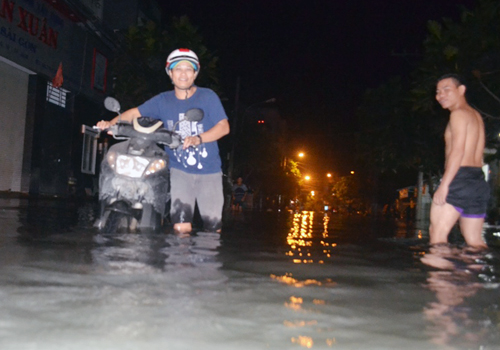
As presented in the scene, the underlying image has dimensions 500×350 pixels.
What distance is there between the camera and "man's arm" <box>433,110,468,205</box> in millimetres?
6223

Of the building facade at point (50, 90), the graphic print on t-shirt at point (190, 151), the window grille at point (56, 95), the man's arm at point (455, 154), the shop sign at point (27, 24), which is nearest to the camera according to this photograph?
the man's arm at point (455, 154)

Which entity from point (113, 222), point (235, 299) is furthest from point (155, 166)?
point (235, 299)

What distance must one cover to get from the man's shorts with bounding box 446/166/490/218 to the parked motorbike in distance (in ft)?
8.49

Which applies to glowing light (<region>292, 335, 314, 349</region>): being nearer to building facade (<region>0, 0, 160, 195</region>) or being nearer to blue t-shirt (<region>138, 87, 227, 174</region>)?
blue t-shirt (<region>138, 87, 227, 174</region>)

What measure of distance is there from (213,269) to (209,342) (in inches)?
74.5

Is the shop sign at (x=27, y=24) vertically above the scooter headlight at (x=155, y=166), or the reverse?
the shop sign at (x=27, y=24)

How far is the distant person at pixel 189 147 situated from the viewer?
6.94 m

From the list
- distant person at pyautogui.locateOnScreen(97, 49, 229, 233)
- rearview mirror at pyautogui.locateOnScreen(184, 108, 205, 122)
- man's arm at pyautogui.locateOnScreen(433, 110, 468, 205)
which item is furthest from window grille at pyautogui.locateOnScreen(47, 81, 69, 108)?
man's arm at pyautogui.locateOnScreen(433, 110, 468, 205)

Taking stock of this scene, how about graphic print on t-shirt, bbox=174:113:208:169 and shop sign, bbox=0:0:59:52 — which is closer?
graphic print on t-shirt, bbox=174:113:208:169

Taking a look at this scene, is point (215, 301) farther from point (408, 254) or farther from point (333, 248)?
point (333, 248)

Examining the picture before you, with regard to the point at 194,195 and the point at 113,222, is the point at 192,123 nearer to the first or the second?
the point at 194,195

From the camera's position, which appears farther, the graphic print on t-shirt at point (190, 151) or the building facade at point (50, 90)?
the building facade at point (50, 90)

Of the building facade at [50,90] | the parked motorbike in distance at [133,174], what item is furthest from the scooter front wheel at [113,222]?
the building facade at [50,90]

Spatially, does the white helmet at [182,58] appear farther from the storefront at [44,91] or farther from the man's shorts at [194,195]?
the storefront at [44,91]
